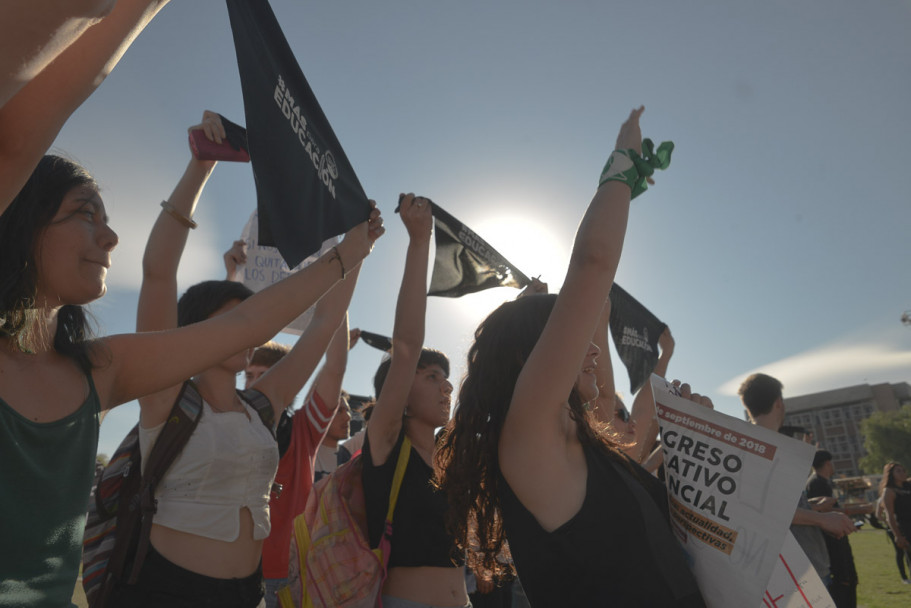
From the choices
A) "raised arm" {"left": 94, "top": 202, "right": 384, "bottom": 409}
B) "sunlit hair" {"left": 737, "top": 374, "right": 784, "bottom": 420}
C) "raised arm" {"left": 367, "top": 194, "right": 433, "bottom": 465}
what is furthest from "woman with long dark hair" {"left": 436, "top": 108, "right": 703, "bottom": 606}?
"sunlit hair" {"left": 737, "top": 374, "right": 784, "bottom": 420}

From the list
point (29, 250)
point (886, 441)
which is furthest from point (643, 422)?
point (886, 441)

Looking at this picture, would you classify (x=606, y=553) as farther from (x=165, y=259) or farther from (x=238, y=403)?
(x=165, y=259)

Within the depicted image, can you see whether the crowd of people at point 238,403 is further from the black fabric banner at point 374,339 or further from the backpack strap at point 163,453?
the black fabric banner at point 374,339

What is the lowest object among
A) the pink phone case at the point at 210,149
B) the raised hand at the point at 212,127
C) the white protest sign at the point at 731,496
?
the white protest sign at the point at 731,496

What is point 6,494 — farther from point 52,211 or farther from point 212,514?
point 212,514

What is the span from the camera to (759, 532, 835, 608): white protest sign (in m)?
1.95

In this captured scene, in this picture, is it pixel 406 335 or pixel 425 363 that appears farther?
pixel 425 363

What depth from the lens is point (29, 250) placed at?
149 centimetres

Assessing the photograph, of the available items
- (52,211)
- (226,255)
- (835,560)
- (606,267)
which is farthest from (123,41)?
(835,560)

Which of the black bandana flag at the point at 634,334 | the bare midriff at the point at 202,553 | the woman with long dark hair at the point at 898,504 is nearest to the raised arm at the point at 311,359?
the bare midriff at the point at 202,553

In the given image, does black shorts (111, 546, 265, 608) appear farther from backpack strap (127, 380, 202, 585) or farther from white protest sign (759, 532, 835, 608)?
white protest sign (759, 532, 835, 608)

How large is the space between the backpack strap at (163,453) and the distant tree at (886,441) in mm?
75987

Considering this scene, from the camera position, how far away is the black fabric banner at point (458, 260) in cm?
447

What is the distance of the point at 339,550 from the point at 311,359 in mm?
1003
